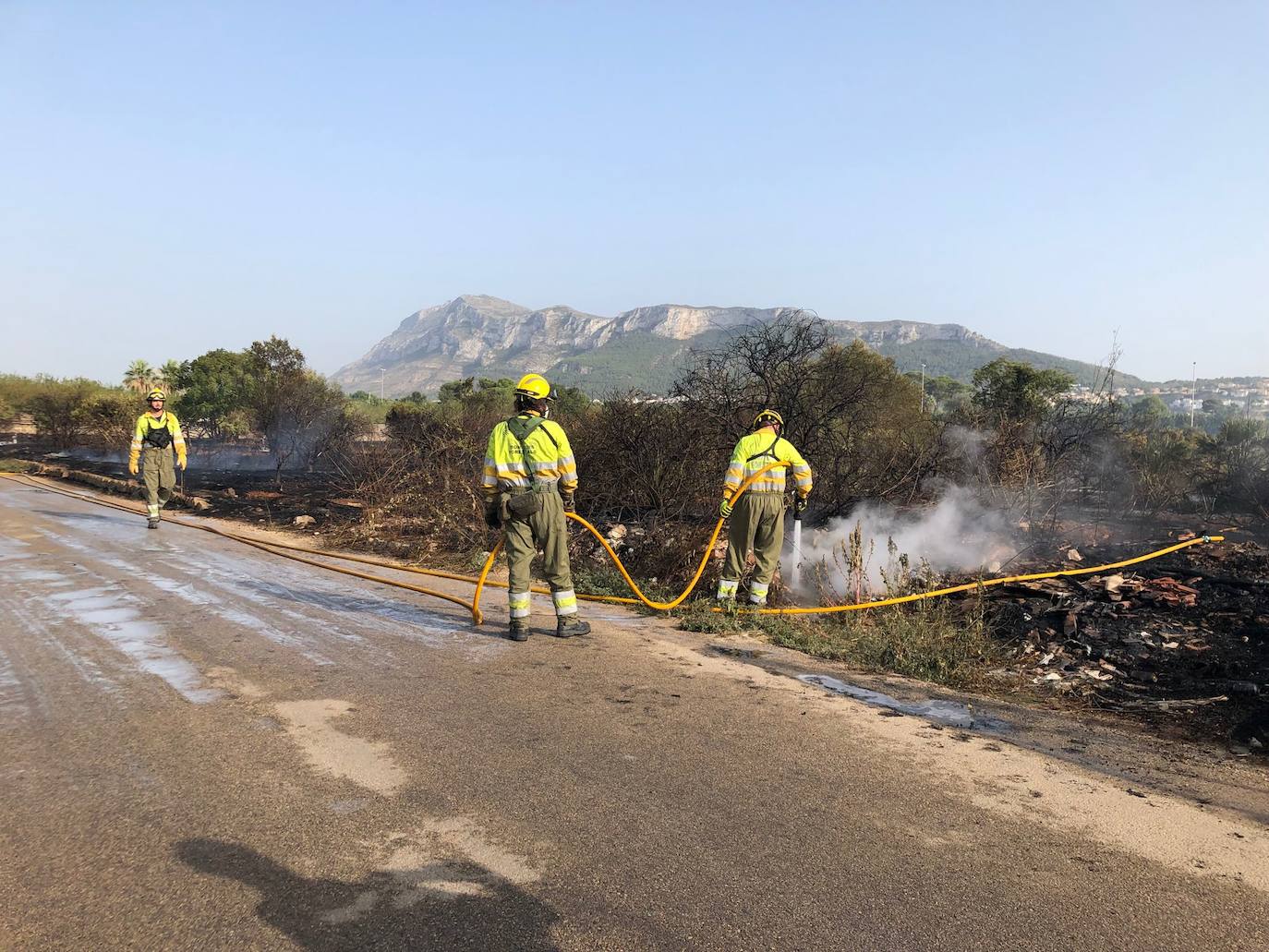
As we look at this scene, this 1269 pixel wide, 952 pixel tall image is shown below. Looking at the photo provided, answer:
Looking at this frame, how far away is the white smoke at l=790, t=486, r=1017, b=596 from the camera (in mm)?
9607

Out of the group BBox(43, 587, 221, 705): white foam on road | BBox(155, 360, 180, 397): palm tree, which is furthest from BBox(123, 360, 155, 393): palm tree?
BBox(43, 587, 221, 705): white foam on road

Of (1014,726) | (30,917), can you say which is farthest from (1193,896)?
(30,917)

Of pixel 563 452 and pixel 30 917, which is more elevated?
pixel 563 452

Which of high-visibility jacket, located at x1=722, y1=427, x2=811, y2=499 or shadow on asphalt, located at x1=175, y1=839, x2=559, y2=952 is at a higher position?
high-visibility jacket, located at x1=722, y1=427, x2=811, y2=499

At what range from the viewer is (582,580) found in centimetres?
923

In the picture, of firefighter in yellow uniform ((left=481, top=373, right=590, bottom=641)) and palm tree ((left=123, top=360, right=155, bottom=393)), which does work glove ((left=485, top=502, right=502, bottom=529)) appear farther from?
palm tree ((left=123, top=360, right=155, bottom=393))

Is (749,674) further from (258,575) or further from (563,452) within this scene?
(258,575)

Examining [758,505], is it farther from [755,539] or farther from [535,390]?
[535,390]

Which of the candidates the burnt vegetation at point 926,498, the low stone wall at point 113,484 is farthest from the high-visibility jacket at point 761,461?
the low stone wall at point 113,484

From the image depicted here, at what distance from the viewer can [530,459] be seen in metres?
6.55

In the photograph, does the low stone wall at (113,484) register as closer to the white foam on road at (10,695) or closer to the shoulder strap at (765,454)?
the white foam on road at (10,695)

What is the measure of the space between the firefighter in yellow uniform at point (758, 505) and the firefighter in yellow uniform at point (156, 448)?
34.8 feet

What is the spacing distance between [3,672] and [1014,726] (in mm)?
6668

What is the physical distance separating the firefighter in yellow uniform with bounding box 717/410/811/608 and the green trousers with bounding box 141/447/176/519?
10775mm
